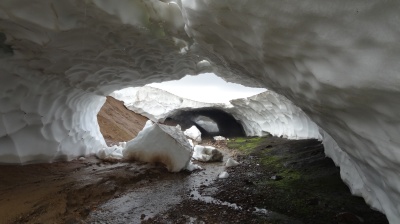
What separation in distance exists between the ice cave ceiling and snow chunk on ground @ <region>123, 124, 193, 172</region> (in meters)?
1.28

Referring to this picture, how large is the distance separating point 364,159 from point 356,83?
1.05m

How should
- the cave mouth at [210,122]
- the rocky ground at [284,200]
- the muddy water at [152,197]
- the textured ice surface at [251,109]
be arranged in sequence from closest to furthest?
the rocky ground at [284,200] → the muddy water at [152,197] → the textured ice surface at [251,109] → the cave mouth at [210,122]

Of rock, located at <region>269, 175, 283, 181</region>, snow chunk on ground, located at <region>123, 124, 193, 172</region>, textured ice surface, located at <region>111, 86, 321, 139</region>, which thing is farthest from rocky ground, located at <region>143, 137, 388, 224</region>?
textured ice surface, located at <region>111, 86, 321, 139</region>

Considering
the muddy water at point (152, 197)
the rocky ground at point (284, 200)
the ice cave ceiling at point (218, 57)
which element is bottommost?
the muddy water at point (152, 197)

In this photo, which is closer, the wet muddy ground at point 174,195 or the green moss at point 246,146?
the wet muddy ground at point 174,195

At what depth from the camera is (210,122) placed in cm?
2319

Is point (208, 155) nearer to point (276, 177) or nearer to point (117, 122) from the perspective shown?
point (276, 177)

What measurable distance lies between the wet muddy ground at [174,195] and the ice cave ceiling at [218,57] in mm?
379

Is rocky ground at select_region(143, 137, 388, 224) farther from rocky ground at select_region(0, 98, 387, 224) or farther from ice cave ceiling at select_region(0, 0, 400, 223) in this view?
ice cave ceiling at select_region(0, 0, 400, 223)

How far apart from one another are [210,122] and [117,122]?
10867 millimetres

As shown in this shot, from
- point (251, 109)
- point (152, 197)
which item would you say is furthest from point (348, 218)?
point (251, 109)

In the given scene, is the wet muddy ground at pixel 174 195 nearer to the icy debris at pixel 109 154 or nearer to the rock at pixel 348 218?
the rock at pixel 348 218

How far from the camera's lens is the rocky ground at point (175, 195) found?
11.6 ft

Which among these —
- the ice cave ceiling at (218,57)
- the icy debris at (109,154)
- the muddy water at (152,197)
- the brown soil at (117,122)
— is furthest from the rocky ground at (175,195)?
the brown soil at (117,122)
